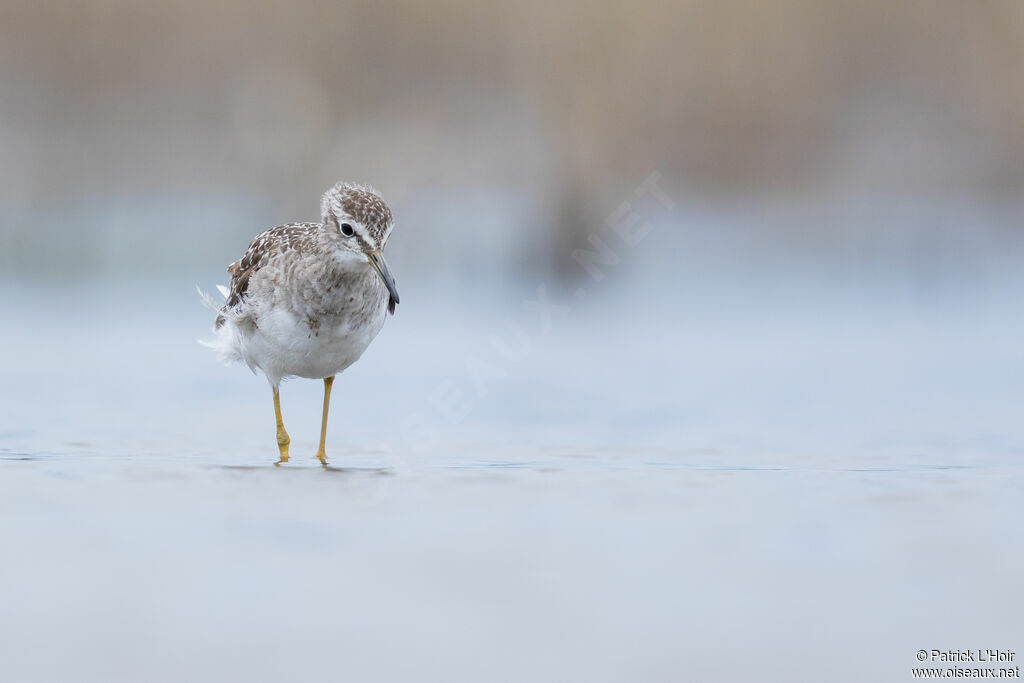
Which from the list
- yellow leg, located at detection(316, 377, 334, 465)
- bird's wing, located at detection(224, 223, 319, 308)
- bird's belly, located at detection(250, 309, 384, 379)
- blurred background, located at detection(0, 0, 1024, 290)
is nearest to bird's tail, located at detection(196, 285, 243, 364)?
bird's wing, located at detection(224, 223, 319, 308)

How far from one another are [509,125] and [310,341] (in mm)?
12472

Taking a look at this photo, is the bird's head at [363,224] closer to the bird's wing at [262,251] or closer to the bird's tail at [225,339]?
the bird's wing at [262,251]

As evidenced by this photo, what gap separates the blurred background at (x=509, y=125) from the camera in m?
19.8

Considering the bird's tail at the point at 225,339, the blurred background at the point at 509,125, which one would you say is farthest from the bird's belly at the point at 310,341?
the blurred background at the point at 509,125

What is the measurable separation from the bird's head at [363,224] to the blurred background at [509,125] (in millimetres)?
10241

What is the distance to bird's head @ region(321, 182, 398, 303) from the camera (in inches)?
335

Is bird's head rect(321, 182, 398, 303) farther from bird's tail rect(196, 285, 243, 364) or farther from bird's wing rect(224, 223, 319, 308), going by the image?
bird's tail rect(196, 285, 243, 364)

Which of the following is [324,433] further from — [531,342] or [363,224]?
[531,342]

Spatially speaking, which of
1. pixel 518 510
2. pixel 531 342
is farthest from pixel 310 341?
pixel 531 342

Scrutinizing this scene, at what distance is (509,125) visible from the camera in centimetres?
2086

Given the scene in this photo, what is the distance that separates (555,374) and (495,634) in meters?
7.42

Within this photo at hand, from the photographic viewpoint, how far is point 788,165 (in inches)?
860

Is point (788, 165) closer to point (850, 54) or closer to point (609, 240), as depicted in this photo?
point (850, 54)

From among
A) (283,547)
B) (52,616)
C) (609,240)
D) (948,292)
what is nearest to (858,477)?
(283,547)
